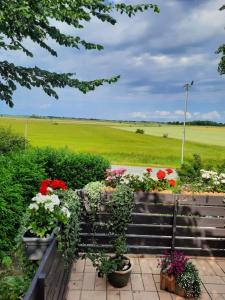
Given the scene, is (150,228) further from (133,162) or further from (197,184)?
(133,162)

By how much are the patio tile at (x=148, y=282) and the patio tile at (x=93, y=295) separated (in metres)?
0.76

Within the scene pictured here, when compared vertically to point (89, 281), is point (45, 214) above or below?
above

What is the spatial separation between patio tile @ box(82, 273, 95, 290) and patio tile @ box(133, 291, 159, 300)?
720 millimetres

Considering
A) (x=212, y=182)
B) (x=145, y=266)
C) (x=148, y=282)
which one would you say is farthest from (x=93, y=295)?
(x=212, y=182)

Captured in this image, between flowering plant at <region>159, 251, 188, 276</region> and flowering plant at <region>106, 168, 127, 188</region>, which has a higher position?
flowering plant at <region>106, 168, 127, 188</region>

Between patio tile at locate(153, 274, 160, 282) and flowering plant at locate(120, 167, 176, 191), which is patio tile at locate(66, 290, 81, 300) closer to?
patio tile at locate(153, 274, 160, 282)

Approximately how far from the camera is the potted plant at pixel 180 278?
18.9ft

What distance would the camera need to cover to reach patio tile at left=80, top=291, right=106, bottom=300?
5.72 metres

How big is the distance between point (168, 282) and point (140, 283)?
543 mm

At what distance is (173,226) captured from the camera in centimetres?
716

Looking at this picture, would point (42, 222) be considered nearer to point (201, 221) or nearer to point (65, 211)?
point (65, 211)

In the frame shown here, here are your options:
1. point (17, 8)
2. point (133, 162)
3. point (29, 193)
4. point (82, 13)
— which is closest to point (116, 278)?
point (29, 193)

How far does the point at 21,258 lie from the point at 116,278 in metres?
1.92

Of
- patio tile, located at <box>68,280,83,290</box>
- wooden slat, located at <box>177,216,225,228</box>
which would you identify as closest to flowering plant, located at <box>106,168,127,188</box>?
wooden slat, located at <box>177,216,225,228</box>
